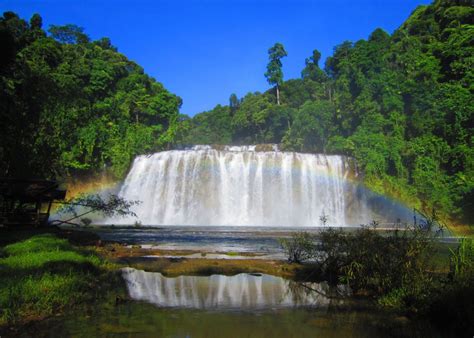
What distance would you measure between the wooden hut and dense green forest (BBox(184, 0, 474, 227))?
93.6 feet

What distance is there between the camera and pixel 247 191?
4131cm

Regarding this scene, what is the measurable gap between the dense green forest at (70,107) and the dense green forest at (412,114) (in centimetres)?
2141

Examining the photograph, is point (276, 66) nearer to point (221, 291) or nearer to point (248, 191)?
point (248, 191)

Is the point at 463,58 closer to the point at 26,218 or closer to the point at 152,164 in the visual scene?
the point at 152,164

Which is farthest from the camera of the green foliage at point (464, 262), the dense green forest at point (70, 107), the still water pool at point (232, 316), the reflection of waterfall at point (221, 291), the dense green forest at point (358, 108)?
the dense green forest at point (358, 108)

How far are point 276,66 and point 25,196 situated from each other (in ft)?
247

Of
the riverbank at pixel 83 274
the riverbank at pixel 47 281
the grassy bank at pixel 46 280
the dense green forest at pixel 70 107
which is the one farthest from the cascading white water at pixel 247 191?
the grassy bank at pixel 46 280

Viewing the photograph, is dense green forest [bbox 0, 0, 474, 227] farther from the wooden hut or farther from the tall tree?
the tall tree

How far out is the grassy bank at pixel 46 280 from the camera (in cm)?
693

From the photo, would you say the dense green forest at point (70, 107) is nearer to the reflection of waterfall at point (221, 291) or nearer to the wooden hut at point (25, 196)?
the wooden hut at point (25, 196)

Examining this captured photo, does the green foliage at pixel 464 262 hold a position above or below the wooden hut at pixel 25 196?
below

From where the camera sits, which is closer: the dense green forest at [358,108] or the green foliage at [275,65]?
the dense green forest at [358,108]

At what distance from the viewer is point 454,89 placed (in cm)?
4159

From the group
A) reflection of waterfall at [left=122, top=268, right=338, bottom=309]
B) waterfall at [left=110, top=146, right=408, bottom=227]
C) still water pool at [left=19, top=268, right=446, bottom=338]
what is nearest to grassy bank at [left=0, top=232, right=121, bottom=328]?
still water pool at [left=19, top=268, right=446, bottom=338]
